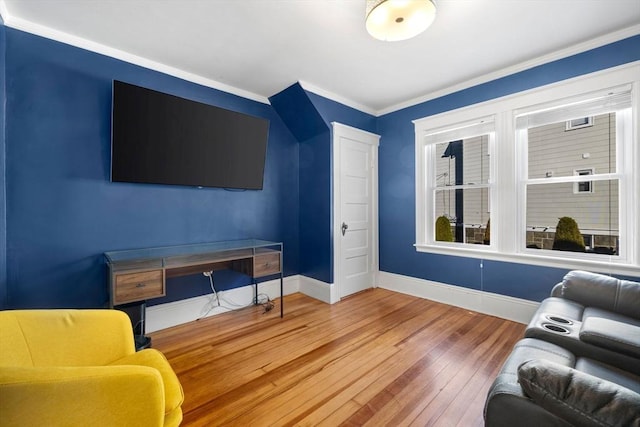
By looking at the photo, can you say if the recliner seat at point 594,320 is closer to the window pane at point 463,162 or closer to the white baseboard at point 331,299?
A: the white baseboard at point 331,299

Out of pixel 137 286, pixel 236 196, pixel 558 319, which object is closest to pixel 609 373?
pixel 558 319

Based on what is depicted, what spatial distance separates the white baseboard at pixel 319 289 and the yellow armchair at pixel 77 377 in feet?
7.15

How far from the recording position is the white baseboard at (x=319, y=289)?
10.9 feet

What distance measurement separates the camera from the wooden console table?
6.50ft

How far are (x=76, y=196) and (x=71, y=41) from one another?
1.26 m

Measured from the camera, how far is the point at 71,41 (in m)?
2.18

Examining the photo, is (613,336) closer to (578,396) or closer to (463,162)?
(578,396)

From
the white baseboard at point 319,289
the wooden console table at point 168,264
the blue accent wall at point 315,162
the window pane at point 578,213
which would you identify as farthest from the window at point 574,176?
the wooden console table at point 168,264

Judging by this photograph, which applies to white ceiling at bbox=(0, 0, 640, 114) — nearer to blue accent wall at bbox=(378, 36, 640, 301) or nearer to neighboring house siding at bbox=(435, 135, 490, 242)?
blue accent wall at bbox=(378, 36, 640, 301)

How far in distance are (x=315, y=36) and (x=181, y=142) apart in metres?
1.53

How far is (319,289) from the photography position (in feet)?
11.3

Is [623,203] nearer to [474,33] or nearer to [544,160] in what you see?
[544,160]

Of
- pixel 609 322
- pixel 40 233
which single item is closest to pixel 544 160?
pixel 609 322

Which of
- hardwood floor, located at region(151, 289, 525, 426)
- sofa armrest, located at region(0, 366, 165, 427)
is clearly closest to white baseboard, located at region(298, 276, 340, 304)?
hardwood floor, located at region(151, 289, 525, 426)
